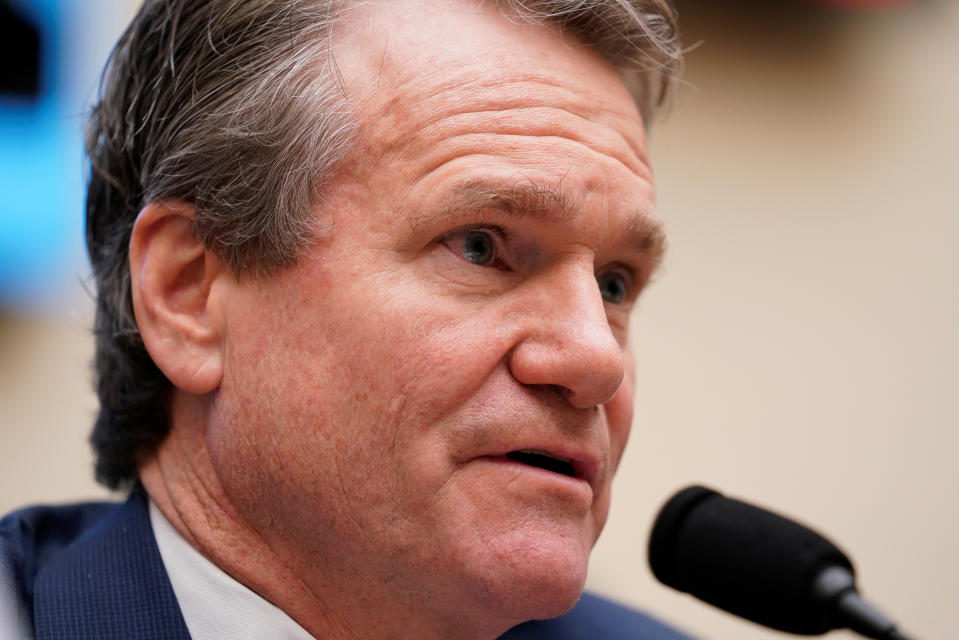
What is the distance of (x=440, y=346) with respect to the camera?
42.6 inches

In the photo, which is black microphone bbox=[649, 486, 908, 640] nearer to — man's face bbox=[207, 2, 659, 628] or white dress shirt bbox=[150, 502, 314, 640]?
man's face bbox=[207, 2, 659, 628]

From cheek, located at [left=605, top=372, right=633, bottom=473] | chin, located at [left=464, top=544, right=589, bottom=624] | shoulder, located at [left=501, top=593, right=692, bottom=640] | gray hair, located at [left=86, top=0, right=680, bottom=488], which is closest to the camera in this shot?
chin, located at [left=464, top=544, right=589, bottom=624]

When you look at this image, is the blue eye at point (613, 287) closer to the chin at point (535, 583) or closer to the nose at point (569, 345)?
the nose at point (569, 345)

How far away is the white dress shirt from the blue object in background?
1248 mm

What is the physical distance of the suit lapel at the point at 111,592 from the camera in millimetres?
1123

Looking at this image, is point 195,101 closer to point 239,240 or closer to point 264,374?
point 239,240

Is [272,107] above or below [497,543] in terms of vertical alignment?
above

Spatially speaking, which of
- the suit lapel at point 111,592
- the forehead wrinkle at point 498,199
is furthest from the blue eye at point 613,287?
the suit lapel at point 111,592

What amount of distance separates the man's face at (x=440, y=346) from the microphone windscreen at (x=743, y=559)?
218 mm

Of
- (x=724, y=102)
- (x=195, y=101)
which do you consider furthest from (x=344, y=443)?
(x=724, y=102)

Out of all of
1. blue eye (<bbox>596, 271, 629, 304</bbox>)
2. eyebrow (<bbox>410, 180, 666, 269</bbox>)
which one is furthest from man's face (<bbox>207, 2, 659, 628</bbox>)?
blue eye (<bbox>596, 271, 629, 304</bbox>)

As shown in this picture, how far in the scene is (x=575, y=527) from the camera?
1130 mm

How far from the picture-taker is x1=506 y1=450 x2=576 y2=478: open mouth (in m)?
1.13

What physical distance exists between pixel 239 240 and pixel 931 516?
89.9 inches
